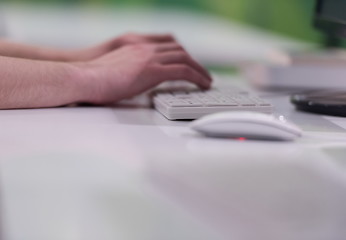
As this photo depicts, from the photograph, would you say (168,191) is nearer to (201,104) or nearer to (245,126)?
(245,126)

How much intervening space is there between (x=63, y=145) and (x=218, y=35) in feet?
5.21

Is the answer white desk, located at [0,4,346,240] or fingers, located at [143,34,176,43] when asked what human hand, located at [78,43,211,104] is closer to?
fingers, located at [143,34,176,43]

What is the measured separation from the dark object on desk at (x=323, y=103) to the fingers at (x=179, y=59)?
0.18 m

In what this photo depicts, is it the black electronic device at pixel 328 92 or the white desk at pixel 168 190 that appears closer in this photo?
the white desk at pixel 168 190

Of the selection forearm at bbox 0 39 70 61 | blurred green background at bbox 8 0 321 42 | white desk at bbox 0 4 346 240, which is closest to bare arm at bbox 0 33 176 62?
forearm at bbox 0 39 70 61

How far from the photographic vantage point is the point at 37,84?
0.96 meters

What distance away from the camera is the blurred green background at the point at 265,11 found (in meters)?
2.24

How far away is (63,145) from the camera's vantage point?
2.37 feet

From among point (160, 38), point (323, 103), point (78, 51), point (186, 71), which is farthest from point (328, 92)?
point (78, 51)

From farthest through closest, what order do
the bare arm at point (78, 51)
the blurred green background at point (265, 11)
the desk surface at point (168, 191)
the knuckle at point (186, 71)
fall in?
the blurred green background at point (265, 11) < the bare arm at point (78, 51) < the knuckle at point (186, 71) < the desk surface at point (168, 191)

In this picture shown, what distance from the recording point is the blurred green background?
88.4 inches

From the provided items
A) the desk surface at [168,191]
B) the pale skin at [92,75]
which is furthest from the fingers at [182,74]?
the desk surface at [168,191]

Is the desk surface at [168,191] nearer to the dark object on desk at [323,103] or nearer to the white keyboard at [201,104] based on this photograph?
the white keyboard at [201,104]

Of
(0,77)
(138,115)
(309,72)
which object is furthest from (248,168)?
(309,72)
